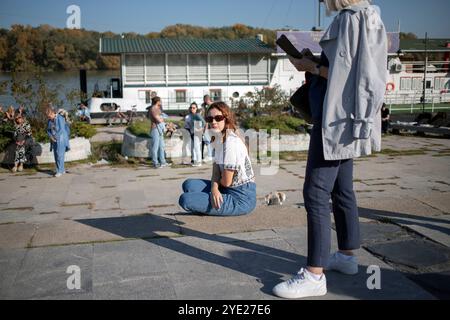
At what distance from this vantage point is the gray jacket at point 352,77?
288cm

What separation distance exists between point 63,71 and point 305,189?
5022 cm

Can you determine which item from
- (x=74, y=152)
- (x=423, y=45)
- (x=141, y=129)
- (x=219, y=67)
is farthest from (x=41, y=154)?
(x=423, y=45)

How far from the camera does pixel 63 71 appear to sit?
4906 centimetres

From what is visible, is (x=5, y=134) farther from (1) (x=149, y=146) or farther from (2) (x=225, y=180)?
(2) (x=225, y=180)

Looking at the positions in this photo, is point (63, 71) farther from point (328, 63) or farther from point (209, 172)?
point (328, 63)

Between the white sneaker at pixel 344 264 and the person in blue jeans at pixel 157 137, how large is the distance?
803cm

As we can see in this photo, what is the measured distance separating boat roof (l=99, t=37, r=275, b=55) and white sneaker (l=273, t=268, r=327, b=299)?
30348 mm

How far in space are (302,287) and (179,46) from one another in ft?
105

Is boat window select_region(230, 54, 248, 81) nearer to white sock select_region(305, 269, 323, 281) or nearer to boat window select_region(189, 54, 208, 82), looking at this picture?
boat window select_region(189, 54, 208, 82)

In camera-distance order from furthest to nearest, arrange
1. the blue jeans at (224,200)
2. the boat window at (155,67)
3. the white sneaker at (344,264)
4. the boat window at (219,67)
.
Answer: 1. the boat window at (219,67)
2. the boat window at (155,67)
3. the blue jeans at (224,200)
4. the white sneaker at (344,264)

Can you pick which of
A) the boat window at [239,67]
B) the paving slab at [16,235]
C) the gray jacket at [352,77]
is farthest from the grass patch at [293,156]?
the boat window at [239,67]

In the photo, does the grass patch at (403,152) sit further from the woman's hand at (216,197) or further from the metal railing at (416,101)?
the metal railing at (416,101)

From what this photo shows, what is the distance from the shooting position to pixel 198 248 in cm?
418
